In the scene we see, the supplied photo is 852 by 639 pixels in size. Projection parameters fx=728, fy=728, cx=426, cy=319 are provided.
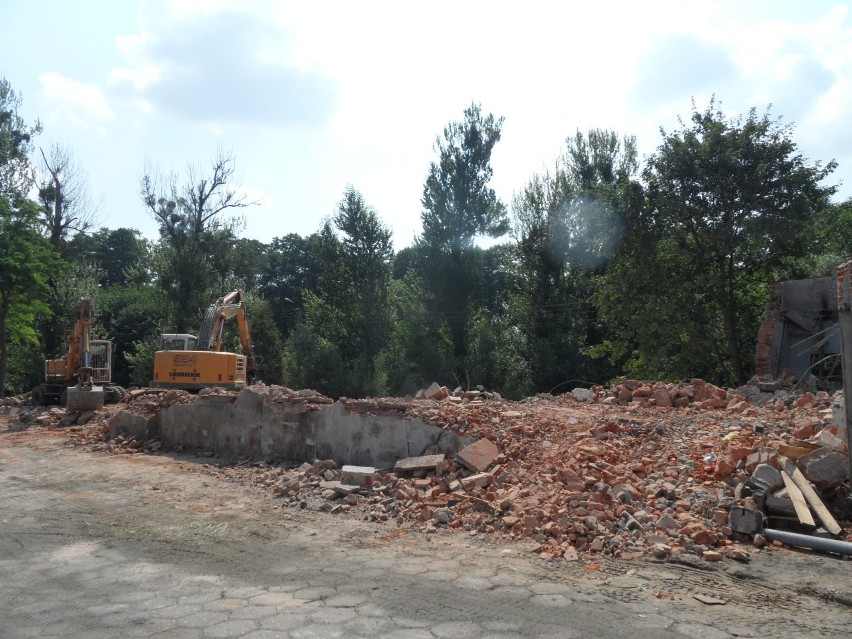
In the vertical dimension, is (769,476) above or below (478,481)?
above

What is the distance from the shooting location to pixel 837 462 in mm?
7352

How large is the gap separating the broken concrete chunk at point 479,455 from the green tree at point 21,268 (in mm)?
22494

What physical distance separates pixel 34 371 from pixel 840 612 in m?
37.0

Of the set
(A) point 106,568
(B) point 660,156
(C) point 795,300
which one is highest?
(B) point 660,156

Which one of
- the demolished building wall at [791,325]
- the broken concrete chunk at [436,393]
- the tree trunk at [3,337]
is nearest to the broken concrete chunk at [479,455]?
the broken concrete chunk at [436,393]

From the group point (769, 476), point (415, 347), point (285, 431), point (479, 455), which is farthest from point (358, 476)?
point (415, 347)

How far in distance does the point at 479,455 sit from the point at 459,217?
23.8 meters

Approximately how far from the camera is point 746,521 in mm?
6906

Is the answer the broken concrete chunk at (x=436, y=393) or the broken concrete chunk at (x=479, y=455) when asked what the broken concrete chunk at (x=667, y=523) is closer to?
the broken concrete chunk at (x=479, y=455)

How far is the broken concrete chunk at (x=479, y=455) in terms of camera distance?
9.40 m

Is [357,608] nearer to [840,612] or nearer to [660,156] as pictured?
[840,612]

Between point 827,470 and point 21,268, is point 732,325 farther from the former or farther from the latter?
point 21,268

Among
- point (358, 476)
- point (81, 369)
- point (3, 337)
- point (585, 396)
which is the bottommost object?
point (358, 476)

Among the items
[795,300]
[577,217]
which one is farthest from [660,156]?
[577,217]
